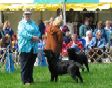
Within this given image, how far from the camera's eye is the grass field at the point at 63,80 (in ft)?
45.9

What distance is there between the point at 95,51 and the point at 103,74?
19.8ft

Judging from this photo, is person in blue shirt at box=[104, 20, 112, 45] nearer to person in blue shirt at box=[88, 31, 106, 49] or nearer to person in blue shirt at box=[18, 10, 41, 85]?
person in blue shirt at box=[88, 31, 106, 49]

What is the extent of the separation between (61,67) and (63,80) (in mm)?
703

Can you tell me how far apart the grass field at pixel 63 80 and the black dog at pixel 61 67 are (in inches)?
8.7

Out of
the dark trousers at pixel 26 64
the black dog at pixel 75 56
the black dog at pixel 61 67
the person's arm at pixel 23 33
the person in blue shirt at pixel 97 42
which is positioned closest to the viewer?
the person's arm at pixel 23 33

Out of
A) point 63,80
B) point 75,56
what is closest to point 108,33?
point 75,56

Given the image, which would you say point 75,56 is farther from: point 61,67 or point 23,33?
point 23,33

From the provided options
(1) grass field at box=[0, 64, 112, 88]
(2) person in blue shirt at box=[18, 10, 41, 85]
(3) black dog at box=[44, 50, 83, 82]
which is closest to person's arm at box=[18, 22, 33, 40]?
(2) person in blue shirt at box=[18, 10, 41, 85]

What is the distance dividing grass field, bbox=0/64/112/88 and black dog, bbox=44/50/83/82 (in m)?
0.22

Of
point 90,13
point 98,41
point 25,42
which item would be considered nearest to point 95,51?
point 98,41

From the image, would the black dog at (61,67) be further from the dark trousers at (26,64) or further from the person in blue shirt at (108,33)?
the person in blue shirt at (108,33)

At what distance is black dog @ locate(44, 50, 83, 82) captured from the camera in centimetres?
1437

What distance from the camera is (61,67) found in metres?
14.6

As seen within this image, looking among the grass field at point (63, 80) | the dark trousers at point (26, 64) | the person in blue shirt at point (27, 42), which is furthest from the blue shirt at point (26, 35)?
the grass field at point (63, 80)
